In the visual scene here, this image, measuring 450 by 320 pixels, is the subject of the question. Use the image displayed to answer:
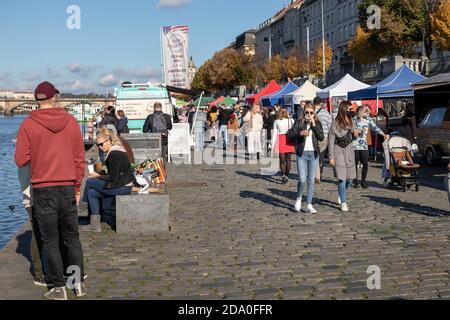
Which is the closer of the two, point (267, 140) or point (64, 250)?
point (64, 250)

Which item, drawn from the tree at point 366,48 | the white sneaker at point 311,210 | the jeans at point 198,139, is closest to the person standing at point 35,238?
the white sneaker at point 311,210

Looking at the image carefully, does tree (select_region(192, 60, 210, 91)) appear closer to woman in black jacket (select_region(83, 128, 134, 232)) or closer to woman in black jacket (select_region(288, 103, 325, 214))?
woman in black jacket (select_region(288, 103, 325, 214))

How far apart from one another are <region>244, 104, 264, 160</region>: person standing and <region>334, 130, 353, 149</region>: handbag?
9746 millimetres

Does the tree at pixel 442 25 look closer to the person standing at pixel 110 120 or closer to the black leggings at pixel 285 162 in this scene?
the person standing at pixel 110 120

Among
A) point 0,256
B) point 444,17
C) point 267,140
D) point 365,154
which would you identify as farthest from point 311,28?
point 0,256

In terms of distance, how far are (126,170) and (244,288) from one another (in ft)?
11.2

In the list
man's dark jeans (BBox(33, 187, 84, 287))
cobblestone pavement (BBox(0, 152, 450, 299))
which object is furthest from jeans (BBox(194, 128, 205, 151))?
man's dark jeans (BBox(33, 187, 84, 287))

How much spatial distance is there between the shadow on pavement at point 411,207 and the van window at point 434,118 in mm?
6419

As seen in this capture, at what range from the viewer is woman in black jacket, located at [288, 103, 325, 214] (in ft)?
32.7

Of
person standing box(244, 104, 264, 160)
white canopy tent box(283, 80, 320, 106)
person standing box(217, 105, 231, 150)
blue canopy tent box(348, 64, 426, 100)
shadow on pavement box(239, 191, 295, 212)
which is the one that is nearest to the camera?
shadow on pavement box(239, 191, 295, 212)

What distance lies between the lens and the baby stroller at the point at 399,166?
41.1ft
